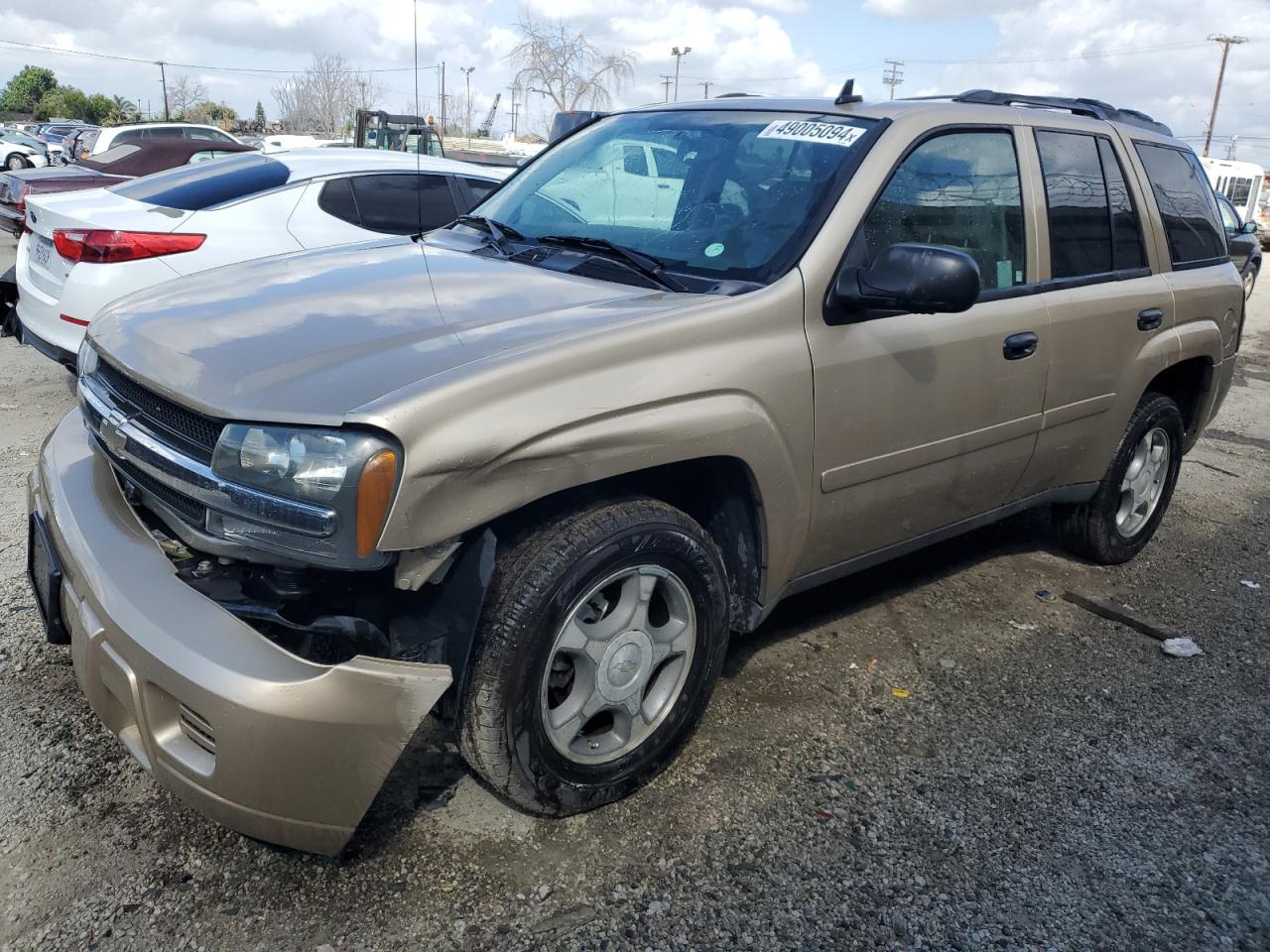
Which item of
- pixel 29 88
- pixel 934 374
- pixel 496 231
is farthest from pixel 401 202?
pixel 29 88

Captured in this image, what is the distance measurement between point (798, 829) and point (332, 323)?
1743 mm

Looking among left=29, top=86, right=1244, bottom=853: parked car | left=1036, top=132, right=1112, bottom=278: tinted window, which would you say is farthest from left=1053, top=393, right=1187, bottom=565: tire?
left=1036, top=132, right=1112, bottom=278: tinted window

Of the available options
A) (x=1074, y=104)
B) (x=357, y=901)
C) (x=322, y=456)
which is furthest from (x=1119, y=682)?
(x=322, y=456)

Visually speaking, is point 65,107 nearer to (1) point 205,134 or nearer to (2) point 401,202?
(1) point 205,134

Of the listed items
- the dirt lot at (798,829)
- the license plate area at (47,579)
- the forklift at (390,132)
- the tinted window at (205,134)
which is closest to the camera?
the dirt lot at (798,829)

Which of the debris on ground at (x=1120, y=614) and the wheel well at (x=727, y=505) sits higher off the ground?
the wheel well at (x=727, y=505)

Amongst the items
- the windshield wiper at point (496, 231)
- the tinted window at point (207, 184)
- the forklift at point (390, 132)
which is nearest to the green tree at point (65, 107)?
the forklift at point (390, 132)

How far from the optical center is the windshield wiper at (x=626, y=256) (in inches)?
117

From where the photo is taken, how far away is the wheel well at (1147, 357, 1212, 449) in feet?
15.5

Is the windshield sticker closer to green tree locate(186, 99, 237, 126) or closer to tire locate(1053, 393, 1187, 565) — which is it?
tire locate(1053, 393, 1187, 565)

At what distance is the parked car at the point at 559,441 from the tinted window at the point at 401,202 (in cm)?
275

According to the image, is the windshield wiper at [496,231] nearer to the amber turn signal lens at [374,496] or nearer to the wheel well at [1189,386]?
the amber turn signal lens at [374,496]

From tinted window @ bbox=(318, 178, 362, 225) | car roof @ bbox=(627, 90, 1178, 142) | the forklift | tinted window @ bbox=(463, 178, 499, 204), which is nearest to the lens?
car roof @ bbox=(627, 90, 1178, 142)

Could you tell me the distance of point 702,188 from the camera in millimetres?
3334
